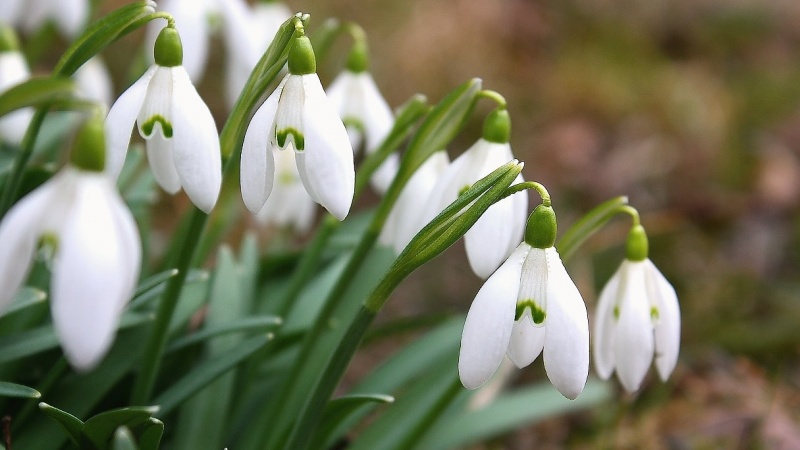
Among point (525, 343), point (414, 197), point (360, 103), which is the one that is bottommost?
point (525, 343)

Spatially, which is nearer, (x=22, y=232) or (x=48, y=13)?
(x=22, y=232)

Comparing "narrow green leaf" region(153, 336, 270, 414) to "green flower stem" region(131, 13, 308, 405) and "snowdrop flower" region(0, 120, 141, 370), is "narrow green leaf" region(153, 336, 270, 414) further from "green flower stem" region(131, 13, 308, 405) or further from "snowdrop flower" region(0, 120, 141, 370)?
"snowdrop flower" region(0, 120, 141, 370)

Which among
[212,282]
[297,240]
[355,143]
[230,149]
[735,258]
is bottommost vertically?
[735,258]

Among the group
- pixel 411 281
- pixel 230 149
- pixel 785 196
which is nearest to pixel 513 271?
pixel 230 149

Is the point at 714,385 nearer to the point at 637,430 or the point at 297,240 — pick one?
the point at 637,430

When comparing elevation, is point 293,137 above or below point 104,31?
below

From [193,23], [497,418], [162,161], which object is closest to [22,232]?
[162,161]

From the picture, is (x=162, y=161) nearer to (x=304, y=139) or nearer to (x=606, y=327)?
(x=304, y=139)

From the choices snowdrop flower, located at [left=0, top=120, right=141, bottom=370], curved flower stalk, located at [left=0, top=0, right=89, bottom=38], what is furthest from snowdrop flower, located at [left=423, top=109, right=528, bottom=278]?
curved flower stalk, located at [left=0, top=0, right=89, bottom=38]
